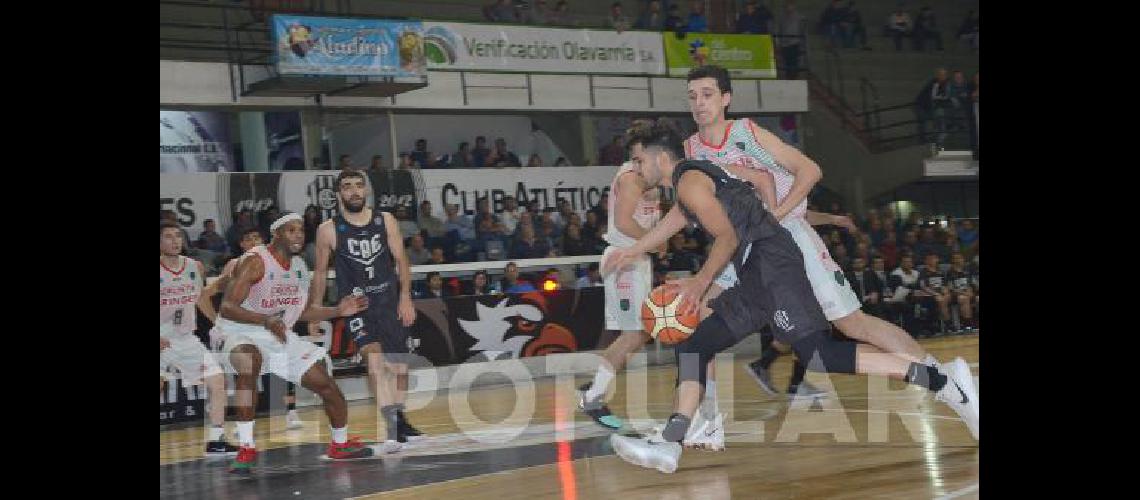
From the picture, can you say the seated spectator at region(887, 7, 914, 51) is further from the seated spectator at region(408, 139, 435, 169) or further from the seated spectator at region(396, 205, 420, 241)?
the seated spectator at region(396, 205, 420, 241)

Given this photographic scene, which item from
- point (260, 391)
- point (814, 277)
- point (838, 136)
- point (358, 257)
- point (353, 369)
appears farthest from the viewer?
point (838, 136)

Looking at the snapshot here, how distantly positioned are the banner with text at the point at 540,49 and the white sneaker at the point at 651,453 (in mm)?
14928

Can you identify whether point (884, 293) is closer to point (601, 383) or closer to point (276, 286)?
point (601, 383)

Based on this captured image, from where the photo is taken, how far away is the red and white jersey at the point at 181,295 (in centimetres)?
1130

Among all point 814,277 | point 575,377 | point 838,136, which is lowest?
point 575,377

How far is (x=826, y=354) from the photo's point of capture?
269 inches

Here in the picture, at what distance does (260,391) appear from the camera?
13281 mm

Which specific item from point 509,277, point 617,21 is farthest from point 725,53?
point 509,277

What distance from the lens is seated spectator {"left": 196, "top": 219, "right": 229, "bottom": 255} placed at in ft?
54.8

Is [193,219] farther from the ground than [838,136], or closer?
closer

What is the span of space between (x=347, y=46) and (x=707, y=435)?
42.1 feet
